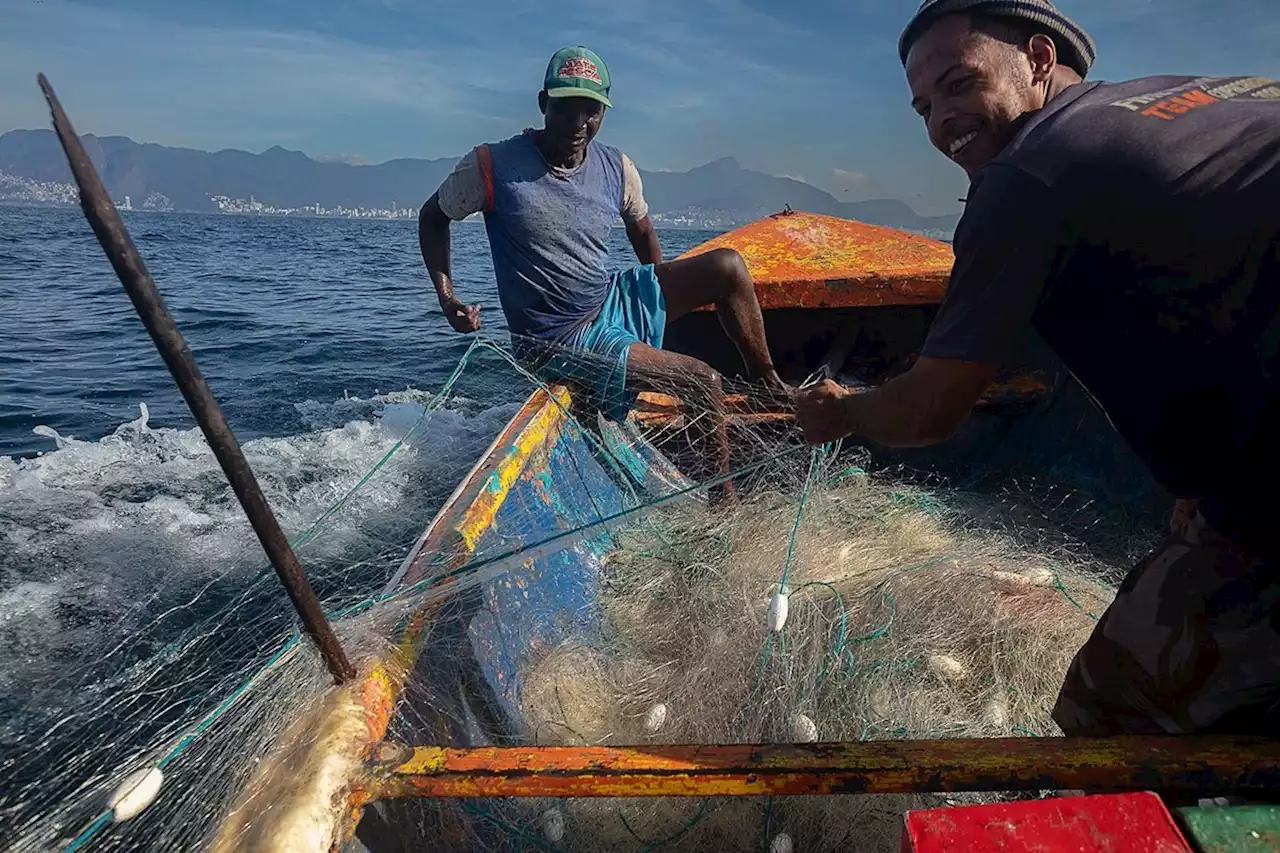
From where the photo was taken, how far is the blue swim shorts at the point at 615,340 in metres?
4.19

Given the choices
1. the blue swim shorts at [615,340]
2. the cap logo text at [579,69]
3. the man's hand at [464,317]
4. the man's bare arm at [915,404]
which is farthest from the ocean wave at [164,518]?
the cap logo text at [579,69]

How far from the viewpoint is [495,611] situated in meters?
2.91

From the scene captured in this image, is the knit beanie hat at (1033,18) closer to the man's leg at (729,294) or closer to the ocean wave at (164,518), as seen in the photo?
the ocean wave at (164,518)

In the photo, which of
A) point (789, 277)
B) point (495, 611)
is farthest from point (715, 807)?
point (789, 277)

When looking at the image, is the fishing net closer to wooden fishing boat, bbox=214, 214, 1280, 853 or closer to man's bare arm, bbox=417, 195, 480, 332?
wooden fishing boat, bbox=214, 214, 1280, 853

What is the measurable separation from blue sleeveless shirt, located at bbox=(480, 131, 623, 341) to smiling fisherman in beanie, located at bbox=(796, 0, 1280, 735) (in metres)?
2.87

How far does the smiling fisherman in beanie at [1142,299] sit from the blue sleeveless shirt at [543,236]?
2865mm

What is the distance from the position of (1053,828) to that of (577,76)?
4.13m

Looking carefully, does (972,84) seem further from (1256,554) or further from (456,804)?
(456,804)

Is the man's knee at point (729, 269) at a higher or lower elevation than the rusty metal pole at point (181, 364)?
lower

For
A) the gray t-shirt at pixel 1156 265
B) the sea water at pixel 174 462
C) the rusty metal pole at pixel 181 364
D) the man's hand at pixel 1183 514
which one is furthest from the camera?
the sea water at pixel 174 462

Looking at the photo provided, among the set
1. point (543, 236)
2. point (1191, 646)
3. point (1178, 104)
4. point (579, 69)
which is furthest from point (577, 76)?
point (1191, 646)

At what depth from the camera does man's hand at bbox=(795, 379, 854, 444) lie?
2.13 meters

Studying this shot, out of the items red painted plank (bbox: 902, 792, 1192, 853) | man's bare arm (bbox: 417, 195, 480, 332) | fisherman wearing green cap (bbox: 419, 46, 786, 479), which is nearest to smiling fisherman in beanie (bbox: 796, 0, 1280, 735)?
red painted plank (bbox: 902, 792, 1192, 853)
